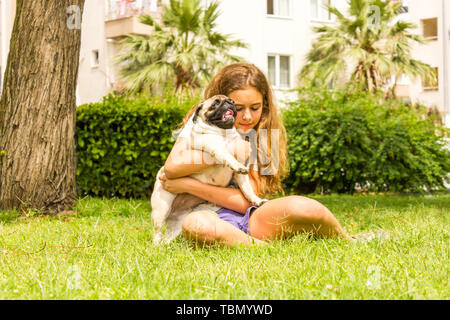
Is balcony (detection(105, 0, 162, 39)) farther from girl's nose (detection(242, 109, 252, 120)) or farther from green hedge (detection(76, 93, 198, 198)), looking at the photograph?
girl's nose (detection(242, 109, 252, 120))

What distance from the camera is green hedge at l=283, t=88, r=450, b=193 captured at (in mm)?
10352

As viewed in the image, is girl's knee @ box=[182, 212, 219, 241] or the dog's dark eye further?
the dog's dark eye

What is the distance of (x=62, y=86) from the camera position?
6410mm

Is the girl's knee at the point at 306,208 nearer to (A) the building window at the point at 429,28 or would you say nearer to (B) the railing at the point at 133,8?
(B) the railing at the point at 133,8

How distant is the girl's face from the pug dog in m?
0.14

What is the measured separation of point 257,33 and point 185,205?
19.3 m

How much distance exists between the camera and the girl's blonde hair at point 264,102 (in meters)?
3.99

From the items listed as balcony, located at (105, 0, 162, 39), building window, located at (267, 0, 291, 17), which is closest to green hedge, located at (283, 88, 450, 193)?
balcony, located at (105, 0, 162, 39)

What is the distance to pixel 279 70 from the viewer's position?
75.9ft

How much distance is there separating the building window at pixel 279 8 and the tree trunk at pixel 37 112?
1775 cm

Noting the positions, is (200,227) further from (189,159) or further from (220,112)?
(220,112)

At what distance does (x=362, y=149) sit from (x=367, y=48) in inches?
440
